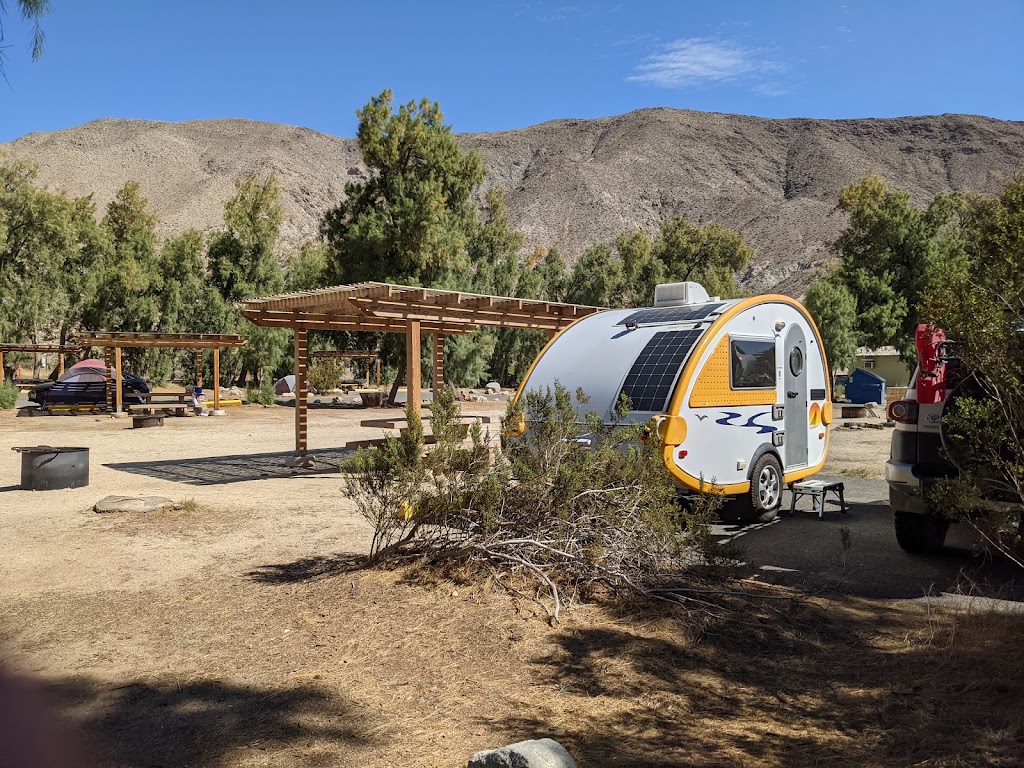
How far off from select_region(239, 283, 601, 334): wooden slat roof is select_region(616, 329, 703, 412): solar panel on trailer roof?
3026 mm

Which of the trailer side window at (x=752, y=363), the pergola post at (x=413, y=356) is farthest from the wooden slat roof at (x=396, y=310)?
the trailer side window at (x=752, y=363)

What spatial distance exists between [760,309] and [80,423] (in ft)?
67.4

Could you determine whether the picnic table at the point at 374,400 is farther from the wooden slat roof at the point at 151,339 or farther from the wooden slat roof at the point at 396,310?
the wooden slat roof at the point at 396,310

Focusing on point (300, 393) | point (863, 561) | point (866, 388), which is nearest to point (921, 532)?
point (863, 561)

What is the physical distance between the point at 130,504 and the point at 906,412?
805 cm

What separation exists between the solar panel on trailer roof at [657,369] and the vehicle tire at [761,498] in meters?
1.48

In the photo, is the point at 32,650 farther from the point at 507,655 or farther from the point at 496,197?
the point at 496,197

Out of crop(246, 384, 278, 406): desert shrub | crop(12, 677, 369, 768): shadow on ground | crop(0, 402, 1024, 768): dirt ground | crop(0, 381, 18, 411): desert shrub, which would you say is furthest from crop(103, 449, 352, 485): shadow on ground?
crop(0, 381, 18, 411): desert shrub

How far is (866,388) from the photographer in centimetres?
3038

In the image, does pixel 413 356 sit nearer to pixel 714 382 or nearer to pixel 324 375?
pixel 714 382

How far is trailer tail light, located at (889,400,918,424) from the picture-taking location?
21.0ft

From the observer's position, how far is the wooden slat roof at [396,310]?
37.4 feet

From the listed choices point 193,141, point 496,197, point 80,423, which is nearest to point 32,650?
point 80,423

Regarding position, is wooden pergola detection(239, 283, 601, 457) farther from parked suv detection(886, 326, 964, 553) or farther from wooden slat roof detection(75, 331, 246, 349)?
wooden slat roof detection(75, 331, 246, 349)
